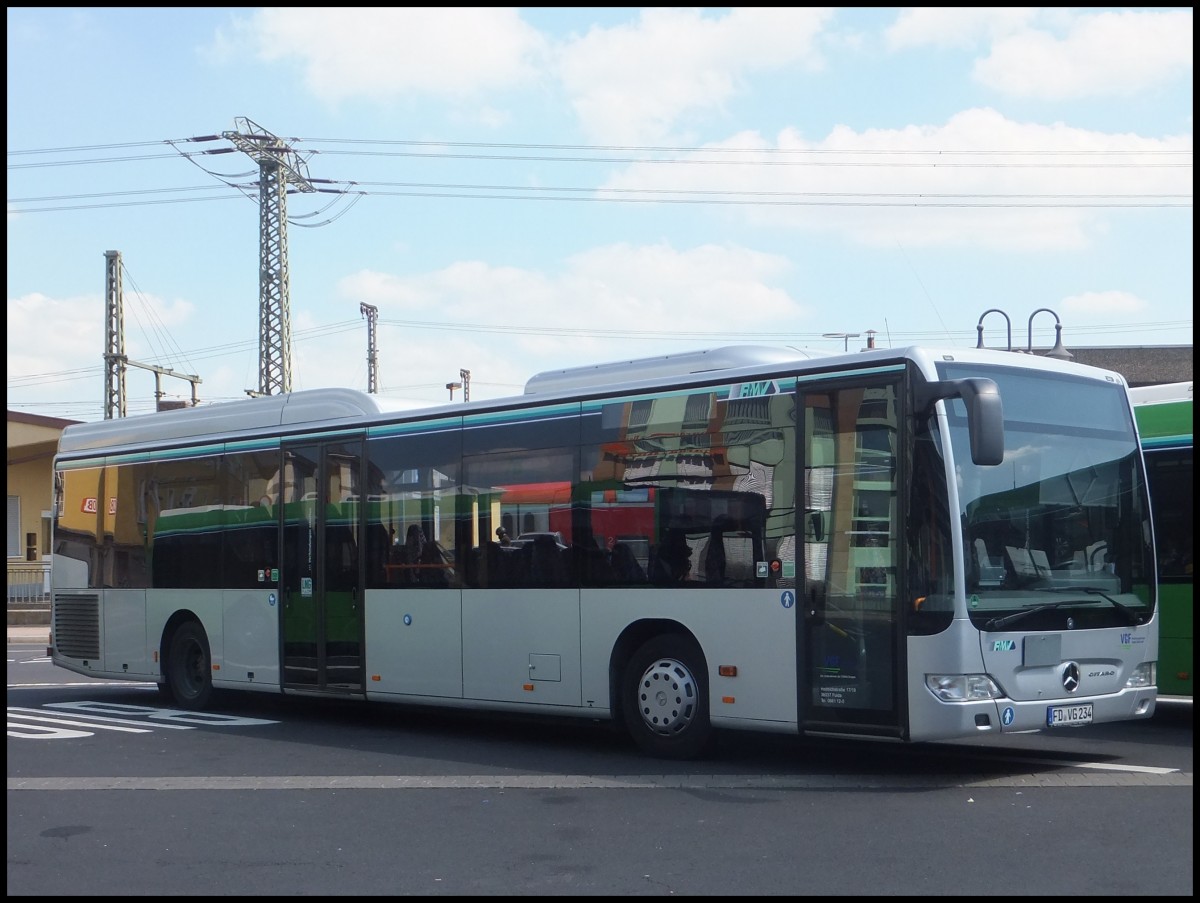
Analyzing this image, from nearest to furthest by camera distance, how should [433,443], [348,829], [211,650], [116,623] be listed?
[348,829], [433,443], [211,650], [116,623]

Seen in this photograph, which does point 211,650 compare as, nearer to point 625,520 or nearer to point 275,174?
point 625,520

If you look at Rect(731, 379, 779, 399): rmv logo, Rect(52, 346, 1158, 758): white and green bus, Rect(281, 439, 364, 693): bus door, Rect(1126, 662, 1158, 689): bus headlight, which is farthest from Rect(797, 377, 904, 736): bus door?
Rect(281, 439, 364, 693): bus door

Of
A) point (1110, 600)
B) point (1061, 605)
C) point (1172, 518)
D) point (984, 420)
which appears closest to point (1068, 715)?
point (1061, 605)

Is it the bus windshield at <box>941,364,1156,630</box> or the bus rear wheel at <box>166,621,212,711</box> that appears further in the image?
the bus rear wheel at <box>166,621,212,711</box>

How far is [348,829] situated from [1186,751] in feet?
Answer: 22.5

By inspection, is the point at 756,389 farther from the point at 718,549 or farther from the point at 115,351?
the point at 115,351

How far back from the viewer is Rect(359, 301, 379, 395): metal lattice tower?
57.2m

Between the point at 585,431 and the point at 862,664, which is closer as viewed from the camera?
the point at 862,664

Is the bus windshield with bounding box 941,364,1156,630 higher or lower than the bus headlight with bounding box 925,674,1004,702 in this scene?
higher

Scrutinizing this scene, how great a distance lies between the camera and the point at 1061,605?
972cm

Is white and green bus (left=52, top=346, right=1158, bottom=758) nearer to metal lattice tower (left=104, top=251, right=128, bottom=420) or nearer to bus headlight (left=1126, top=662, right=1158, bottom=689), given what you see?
bus headlight (left=1126, top=662, right=1158, bottom=689)

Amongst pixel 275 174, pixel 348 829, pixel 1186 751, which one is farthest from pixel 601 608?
pixel 275 174

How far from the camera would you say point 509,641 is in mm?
12148

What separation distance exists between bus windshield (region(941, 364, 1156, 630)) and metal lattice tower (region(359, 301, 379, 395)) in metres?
48.4
